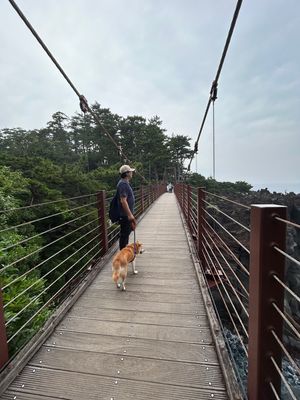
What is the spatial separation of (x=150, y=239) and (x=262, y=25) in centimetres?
495

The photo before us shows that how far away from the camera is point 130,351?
174cm

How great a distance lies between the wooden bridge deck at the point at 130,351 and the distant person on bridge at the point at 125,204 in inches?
27.6

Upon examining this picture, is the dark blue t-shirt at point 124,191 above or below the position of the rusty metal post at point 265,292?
above

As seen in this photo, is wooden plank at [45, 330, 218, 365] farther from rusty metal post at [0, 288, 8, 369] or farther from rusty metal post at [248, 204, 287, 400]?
rusty metal post at [248, 204, 287, 400]

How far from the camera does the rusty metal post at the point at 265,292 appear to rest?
42.4 inches

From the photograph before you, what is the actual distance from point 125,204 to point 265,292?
2149 mm

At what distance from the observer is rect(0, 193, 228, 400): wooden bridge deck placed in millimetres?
1432

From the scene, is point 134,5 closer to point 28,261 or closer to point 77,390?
point 28,261

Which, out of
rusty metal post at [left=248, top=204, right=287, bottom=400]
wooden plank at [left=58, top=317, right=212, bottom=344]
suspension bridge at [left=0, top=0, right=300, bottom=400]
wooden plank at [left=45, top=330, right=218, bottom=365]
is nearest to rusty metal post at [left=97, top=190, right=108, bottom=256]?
suspension bridge at [left=0, top=0, right=300, bottom=400]

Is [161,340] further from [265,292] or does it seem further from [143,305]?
[265,292]

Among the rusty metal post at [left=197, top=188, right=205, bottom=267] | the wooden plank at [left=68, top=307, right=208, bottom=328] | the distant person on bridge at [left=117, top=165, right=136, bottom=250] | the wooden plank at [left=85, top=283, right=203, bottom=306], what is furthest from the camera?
the rusty metal post at [left=197, top=188, right=205, bottom=267]

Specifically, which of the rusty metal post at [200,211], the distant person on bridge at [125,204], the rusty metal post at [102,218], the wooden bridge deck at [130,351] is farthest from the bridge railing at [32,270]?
the rusty metal post at [200,211]

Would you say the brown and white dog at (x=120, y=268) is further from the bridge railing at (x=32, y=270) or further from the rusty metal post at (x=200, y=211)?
the rusty metal post at (x=200, y=211)

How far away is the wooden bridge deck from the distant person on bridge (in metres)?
0.70
